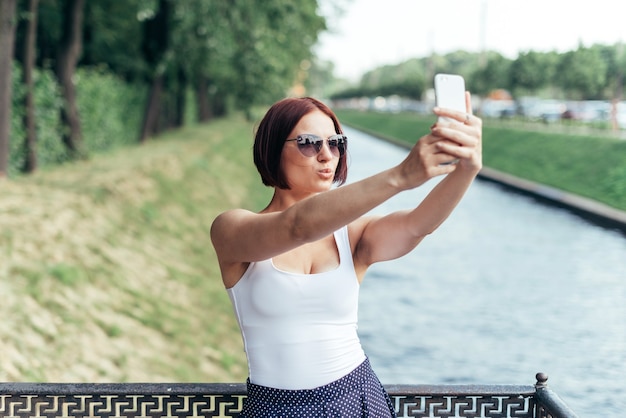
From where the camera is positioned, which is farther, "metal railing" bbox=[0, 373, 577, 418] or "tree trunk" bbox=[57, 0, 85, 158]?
"tree trunk" bbox=[57, 0, 85, 158]

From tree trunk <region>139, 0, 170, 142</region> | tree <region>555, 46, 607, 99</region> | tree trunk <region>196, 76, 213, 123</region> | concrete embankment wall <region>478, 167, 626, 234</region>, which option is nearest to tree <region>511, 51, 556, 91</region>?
tree <region>555, 46, 607, 99</region>

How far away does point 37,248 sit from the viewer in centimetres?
857

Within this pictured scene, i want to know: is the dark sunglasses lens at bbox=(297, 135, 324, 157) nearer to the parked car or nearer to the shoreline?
the shoreline

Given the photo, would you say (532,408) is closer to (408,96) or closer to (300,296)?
(300,296)

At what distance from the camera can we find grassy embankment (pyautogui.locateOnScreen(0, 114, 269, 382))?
7.02 metres

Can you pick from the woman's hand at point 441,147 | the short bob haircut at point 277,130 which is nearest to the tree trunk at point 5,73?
the short bob haircut at point 277,130

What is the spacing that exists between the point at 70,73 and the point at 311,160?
49.0 ft

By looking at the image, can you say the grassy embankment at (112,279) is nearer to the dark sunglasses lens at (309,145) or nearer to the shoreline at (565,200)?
the dark sunglasses lens at (309,145)

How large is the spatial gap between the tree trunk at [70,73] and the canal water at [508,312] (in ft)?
20.2

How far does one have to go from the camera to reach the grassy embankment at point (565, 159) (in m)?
22.6

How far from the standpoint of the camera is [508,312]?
1091cm

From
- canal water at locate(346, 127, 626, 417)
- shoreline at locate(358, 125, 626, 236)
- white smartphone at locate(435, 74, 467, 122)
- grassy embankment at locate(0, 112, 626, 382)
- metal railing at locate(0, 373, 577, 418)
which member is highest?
white smartphone at locate(435, 74, 467, 122)

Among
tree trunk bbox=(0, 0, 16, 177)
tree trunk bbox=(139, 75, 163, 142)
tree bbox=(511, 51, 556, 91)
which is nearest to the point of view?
tree trunk bbox=(0, 0, 16, 177)

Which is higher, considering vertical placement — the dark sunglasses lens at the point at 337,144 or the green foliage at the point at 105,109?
the dark sunglasses lens at the point at 337,144
